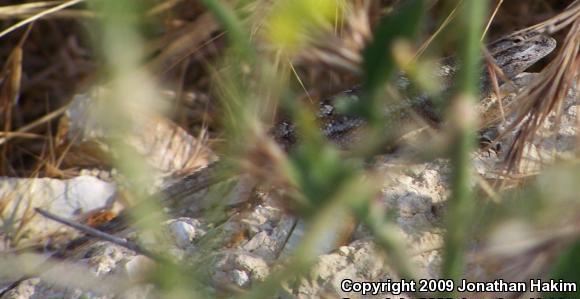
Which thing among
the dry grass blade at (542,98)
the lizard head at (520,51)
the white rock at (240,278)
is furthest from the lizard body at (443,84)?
the white rock at (240,278)

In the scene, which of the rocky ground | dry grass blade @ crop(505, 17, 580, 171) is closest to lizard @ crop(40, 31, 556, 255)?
the rocky ground

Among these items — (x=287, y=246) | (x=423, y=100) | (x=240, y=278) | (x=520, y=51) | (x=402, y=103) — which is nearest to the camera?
(x=240, y=278)

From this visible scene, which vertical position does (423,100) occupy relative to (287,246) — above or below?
below

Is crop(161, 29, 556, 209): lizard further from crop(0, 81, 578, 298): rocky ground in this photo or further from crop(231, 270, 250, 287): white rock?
crop(231, 270, 250, 287): white rock

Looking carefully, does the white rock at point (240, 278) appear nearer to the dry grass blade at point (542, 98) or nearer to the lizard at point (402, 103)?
the dry grass blade at point (542, 98)

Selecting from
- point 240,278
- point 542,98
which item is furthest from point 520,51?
point 240,278

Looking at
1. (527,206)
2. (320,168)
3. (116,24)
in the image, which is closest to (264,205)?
(527,206)

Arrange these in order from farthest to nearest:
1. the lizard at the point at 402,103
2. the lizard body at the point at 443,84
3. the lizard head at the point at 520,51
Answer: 1. the lizard head at the point at 520,51
2. the lizard body at the point at 443,84
3. the lizard at the point at 402,103

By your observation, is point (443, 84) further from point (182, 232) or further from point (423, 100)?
point (182, 232)

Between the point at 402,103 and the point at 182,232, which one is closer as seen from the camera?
the point at 182,232
